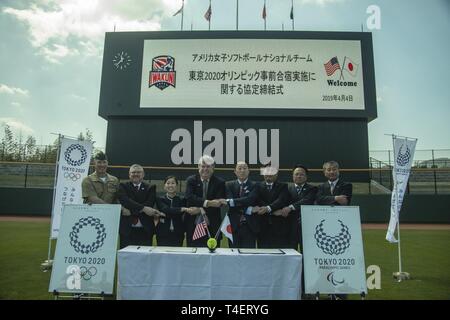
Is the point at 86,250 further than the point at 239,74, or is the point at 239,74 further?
the point at 239,74

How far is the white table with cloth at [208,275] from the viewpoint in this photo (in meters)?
3.29

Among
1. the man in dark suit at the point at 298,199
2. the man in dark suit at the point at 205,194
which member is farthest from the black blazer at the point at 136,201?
the man in dark suit at the point at 298,199

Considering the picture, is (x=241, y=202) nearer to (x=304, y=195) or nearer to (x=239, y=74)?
(x=304, y=195)

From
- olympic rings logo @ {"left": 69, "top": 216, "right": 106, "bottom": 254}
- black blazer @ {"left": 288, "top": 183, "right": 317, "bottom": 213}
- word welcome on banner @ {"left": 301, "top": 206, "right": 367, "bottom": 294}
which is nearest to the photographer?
word welcome on banner @ {"left": 301, "top": 206, "right": 367, "bottom": 294}

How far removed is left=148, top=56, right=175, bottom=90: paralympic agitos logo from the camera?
14.9 metres

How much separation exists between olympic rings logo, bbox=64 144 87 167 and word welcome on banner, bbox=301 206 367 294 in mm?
4409

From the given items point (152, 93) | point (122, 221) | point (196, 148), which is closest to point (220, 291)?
point (122, 221)

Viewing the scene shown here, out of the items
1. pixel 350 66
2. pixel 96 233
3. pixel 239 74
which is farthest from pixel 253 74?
pixel 96 233

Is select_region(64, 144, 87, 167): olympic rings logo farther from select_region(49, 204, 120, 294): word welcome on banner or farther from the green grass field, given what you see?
select_region(49, 204, 120, 294): word welcome on banner

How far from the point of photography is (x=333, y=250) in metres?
3.68

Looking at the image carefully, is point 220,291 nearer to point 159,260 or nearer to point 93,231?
point 159,260

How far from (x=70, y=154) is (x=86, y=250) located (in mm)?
2940

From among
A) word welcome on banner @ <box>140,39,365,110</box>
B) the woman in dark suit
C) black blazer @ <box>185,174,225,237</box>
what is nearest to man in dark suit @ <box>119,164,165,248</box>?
the woman in dark suit

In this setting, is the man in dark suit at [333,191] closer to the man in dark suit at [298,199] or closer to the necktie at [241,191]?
the man in dark suit at [298,199]
